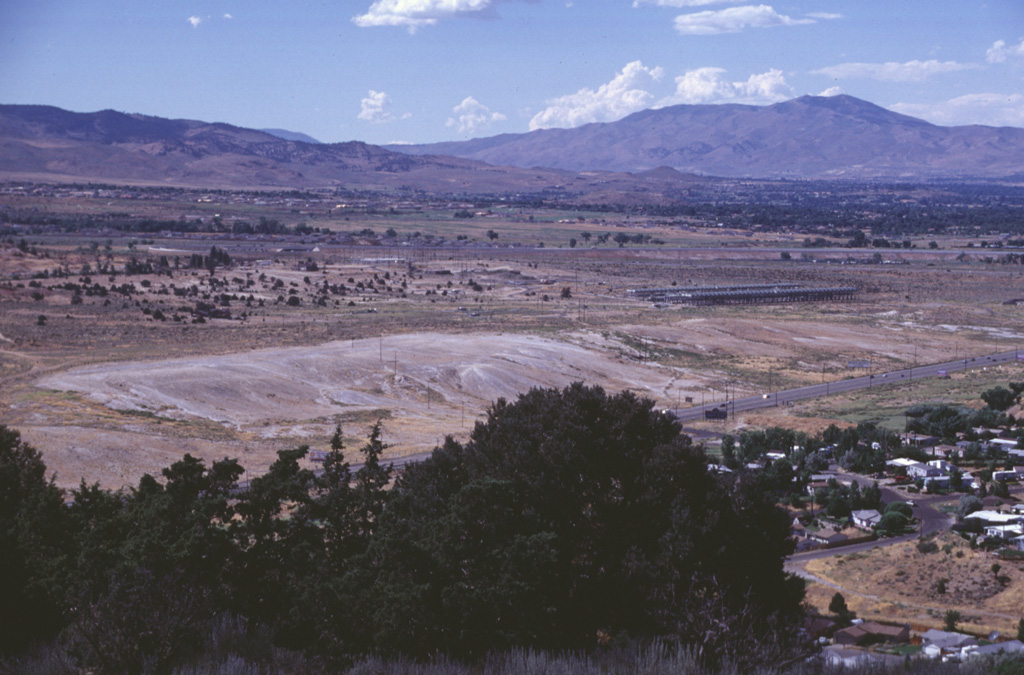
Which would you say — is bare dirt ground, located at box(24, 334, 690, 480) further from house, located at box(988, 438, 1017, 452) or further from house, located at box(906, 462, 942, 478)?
house, located at box(988, 438, 1017, 452)

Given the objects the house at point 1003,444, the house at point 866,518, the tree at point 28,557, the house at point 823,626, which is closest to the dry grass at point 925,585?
the house at point 823,626

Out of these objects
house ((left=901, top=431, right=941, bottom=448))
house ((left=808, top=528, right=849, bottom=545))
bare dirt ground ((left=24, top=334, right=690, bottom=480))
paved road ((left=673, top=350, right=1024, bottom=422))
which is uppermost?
A: bare dirt ground ((left=24, top=334, right=690, bottom=480))

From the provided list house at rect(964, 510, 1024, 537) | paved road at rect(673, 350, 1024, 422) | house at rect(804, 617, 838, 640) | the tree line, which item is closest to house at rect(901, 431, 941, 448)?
paved road at rect(673, 350, 1024, 422)

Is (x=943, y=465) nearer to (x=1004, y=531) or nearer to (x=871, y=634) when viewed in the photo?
(x=1004, y=531)

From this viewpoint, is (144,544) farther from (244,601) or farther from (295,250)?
(295,250)

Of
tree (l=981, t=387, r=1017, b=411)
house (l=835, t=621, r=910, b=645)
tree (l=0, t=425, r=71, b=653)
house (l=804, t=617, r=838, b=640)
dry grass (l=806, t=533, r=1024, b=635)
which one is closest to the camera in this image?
tree (l=0, t=425, r=71, b=653)

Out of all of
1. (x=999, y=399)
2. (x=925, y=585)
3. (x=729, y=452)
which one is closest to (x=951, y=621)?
(x=925, y=585)
